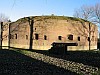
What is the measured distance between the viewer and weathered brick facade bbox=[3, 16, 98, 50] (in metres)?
34.6

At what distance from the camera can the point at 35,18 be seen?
3553cm

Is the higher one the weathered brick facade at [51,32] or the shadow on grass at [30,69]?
the weathered brick facade at [51,32]

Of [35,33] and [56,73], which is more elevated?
[35,33]

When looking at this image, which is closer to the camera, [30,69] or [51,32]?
[30,69]

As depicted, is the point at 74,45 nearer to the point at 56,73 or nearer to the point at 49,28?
the point at 49,28

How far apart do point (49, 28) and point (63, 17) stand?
3.06m

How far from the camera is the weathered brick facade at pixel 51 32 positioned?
34.6m

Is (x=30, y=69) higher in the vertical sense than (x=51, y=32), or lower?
lower

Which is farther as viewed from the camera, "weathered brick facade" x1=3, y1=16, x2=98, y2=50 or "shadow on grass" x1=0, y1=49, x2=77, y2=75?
"weathered brick facade" x1=3, y1=16, x2=98, y2=50

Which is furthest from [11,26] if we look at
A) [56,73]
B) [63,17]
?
[56,73]

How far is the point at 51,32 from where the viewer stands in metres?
34.5

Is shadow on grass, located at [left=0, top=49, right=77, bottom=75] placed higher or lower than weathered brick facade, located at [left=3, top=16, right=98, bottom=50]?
lower

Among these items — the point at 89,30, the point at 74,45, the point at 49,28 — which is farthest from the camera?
the point at 89,30

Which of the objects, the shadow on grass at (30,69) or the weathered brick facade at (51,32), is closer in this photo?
the shadow on grass at (30,69)
